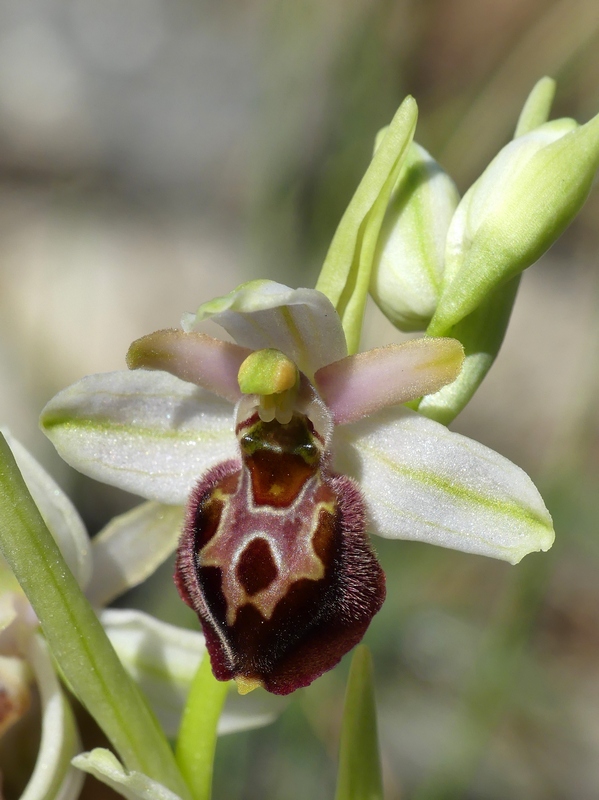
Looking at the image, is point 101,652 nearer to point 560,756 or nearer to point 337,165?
point 337,165

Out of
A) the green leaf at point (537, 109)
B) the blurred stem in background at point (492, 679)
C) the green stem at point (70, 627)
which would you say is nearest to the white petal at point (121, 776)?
the green stem at point (70, 627)

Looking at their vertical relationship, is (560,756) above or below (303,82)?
below

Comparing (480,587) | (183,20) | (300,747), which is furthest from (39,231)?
(300,747)

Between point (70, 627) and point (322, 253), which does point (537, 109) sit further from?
point (322, 253)

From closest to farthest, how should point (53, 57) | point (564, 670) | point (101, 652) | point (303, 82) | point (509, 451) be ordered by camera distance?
point (101, 652), point (303, 82), point (564, 670), point (509, 451), point (53, 57)

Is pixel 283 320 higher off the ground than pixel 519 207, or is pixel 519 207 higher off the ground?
pixel 519 207

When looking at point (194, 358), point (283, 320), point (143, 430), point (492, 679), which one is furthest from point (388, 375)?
point (492, 679)

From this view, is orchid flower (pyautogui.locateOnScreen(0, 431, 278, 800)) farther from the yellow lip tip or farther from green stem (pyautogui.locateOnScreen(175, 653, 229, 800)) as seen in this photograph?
the yellow lip tip
